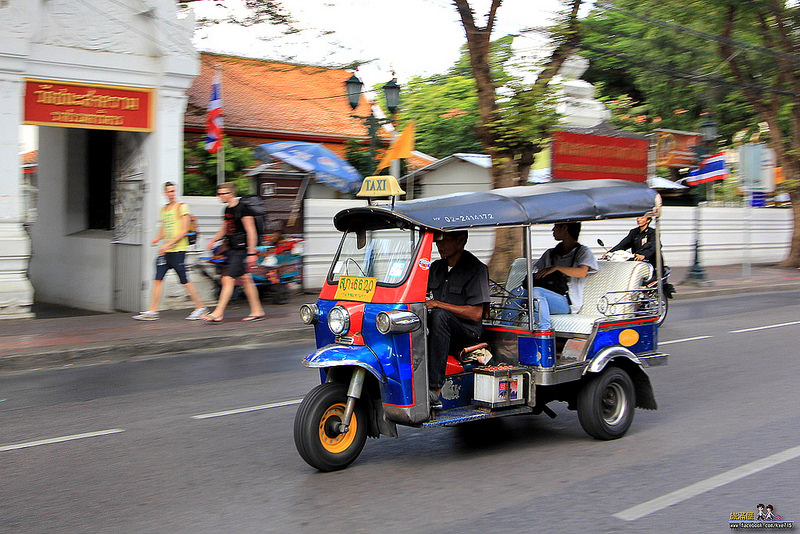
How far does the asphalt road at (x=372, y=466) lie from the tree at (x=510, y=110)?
6.63m

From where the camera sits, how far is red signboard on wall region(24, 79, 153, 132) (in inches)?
480

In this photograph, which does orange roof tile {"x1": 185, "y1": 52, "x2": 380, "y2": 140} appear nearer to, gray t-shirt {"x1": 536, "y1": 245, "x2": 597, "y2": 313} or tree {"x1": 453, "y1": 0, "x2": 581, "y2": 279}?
tree {"x1": 453, "y1": 0, "x2": 581, "y2": 279}

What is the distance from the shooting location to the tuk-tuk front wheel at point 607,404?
6164mm

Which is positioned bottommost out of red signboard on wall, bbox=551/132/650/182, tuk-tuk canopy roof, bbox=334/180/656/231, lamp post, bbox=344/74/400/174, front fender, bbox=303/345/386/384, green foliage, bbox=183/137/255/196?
front fender, bbox=303/345/386/384

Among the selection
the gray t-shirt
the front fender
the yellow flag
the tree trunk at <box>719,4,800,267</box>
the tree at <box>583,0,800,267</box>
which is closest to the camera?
the front fender

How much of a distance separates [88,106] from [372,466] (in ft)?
30.7

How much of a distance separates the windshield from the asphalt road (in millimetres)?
1345

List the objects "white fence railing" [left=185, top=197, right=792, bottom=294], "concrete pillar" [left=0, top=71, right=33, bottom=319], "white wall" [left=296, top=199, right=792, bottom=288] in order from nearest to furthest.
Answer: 1. "concrete pillar" [left=0, top=71, right=33, bottom=319]
2. "white fence railing" [left=185, top=197, right=792, bottom=294]
3. "white wall" [left=296, top=199, right=792, bottom=288]

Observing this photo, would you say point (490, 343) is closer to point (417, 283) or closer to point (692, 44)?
point (417, 283)

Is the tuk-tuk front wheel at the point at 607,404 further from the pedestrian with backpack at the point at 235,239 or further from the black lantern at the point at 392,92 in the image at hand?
the black lantern at the point at 392,92

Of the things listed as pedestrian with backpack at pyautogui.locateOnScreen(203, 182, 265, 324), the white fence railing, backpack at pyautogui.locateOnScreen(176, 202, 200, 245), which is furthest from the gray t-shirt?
the white fence railing

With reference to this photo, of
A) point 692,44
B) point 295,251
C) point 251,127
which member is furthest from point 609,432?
point 692,44

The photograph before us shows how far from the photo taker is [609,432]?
625 cm

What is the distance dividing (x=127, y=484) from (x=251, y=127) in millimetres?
14523
